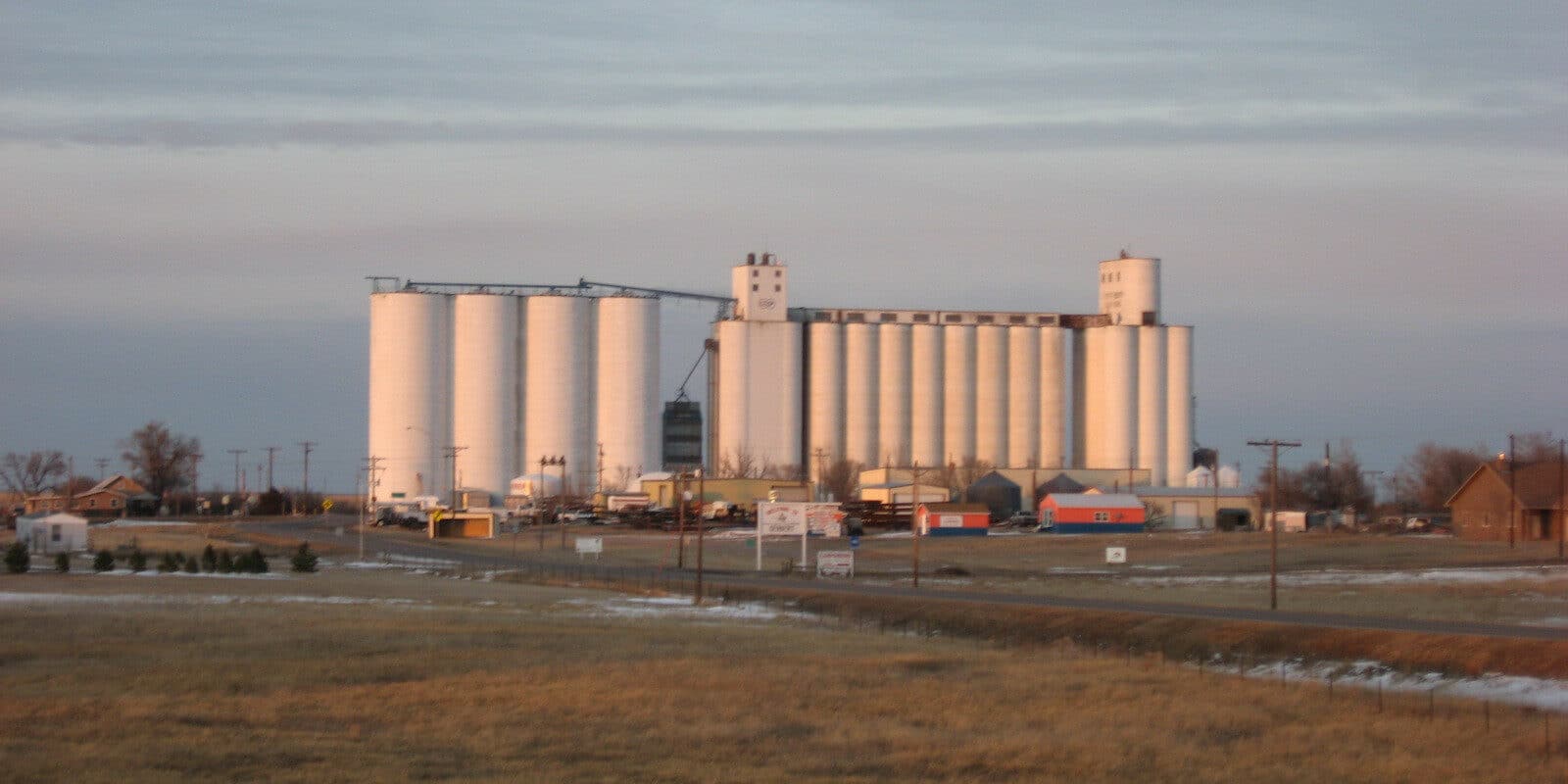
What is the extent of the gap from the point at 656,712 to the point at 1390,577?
49.6m

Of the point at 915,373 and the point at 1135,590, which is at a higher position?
the point at 915,373

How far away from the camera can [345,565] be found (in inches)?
3474

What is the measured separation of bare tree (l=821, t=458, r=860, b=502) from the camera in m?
162

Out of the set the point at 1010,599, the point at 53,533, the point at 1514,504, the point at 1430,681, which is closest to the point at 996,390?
the point at 1514,504

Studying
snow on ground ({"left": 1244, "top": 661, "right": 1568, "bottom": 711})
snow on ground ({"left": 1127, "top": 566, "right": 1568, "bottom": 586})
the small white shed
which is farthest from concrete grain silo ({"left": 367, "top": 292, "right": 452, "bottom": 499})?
snow on ground ({"left": 1244, "top": 661, "right": 1568, "bottom": 711})

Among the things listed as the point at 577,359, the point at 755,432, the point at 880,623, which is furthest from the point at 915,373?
the point at 880,623

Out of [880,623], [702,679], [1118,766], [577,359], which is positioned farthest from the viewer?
[577,359]

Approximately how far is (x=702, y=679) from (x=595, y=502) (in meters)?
117

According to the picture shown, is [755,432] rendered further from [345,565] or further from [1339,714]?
[1339,714]

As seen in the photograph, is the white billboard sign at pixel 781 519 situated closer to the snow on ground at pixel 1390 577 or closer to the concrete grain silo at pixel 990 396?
the snow on ground at pixel 1390 577

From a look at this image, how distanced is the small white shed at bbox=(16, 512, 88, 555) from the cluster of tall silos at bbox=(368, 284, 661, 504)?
5326 centimetres

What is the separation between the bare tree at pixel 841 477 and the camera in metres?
162

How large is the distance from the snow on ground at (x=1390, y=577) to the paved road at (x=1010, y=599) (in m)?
12.9

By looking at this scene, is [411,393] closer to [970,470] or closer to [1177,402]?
[970,470]
